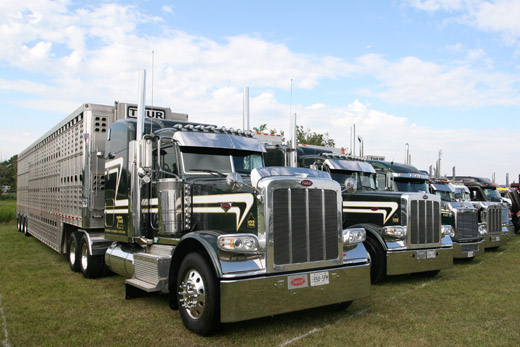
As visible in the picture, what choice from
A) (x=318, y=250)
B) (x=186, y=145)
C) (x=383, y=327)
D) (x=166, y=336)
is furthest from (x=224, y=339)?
(x=186, y=145)

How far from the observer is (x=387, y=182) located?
1127 centimetres

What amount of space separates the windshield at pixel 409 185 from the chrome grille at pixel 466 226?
1.12 m

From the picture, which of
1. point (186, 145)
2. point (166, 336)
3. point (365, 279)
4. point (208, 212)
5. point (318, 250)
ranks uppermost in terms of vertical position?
point (186, 145)

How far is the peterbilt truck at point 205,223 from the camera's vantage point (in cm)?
514

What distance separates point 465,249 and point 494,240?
117 inches

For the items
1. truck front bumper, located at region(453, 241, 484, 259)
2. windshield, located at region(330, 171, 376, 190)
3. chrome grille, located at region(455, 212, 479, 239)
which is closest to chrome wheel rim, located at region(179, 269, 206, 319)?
A: windshield, located at region(330, 171, 376, 190)

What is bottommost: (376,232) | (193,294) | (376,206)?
(193,294)

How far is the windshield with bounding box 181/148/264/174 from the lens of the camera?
21.6 ft

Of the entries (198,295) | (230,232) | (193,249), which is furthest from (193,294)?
(230,232)

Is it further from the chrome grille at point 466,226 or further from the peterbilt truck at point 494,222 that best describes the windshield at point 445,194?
the chrome grille at point 466,226

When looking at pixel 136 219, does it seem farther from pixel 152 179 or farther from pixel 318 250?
pixel 318 250

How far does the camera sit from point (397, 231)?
28.0 feet

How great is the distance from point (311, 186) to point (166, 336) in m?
2.40

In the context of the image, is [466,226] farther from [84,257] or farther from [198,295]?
[84,257]
